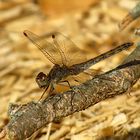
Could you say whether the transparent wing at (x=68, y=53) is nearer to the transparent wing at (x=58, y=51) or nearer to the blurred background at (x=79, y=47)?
the transparent wing at (x=58, y=51)

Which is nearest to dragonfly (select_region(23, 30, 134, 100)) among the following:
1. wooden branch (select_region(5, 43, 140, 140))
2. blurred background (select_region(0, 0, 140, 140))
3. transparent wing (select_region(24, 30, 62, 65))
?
transparent wing (select_region(24, 30, 62, 65))

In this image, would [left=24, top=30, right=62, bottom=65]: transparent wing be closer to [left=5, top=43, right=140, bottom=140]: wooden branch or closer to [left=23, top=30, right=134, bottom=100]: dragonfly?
[left=23, top=30, right=134, bottom=100]: dragonfly

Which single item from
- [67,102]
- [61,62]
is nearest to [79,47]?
[61,62]

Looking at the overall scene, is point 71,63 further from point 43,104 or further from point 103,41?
point 103,41

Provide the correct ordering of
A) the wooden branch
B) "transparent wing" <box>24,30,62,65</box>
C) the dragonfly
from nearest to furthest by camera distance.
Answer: the wooden branch, the dragonfly, "transparent wing" <box>24,30,62,65</box>

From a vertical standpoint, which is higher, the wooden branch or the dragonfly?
the dragonfly

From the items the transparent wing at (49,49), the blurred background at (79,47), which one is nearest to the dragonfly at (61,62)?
the transparent wing at (49,49)
